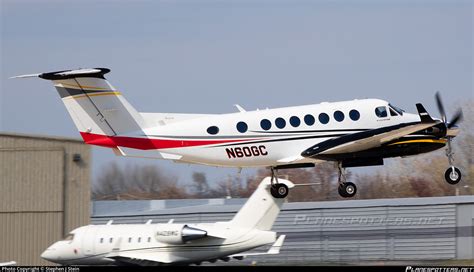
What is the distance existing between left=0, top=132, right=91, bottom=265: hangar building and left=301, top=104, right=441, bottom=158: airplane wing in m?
20.1

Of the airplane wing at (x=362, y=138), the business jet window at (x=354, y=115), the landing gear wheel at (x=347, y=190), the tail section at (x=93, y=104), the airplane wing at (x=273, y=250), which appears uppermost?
the tail section at (x=93, y=104)

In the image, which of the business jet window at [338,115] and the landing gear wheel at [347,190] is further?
the landing gear wheel at [347,190]

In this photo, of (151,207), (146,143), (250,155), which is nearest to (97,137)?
(146,143)

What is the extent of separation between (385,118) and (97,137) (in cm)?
1124

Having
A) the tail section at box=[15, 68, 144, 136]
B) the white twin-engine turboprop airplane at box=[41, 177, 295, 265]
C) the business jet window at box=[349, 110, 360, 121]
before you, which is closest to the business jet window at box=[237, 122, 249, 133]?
the tail section at box=[15, 68, 144, 136]

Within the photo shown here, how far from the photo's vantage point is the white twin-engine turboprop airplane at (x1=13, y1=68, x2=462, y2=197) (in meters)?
43.3

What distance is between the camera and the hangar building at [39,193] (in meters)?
60.2

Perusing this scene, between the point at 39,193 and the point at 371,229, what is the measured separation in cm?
1928

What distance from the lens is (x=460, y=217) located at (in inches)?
2525

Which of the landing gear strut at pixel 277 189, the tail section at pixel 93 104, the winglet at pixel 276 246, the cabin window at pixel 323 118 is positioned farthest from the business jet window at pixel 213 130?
the winglet at pixel 276 246

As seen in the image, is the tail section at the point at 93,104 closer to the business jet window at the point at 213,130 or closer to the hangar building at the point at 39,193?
the business jet window at the point at 213,130

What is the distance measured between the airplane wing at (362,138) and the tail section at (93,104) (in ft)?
23.0

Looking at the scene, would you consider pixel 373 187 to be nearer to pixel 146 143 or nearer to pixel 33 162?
pixel 33 162

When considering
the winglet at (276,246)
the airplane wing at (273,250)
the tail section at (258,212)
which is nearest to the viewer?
the airplane wing at (273,250)
